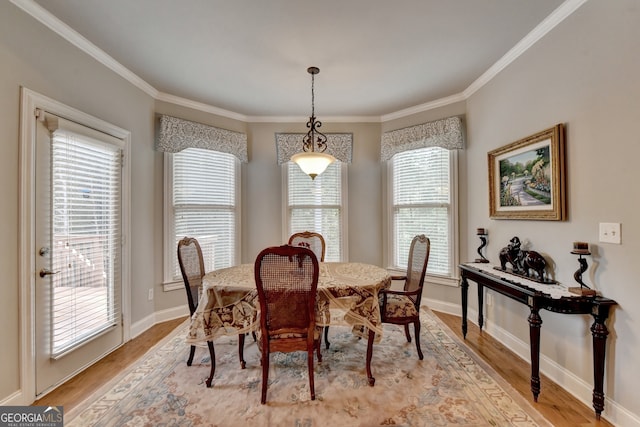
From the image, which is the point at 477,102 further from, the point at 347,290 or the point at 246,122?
the point at 246,122

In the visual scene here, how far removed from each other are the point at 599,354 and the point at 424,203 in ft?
7.64

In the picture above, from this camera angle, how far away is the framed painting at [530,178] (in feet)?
6.99

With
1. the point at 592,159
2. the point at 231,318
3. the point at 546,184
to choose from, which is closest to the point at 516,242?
the point at 546,184

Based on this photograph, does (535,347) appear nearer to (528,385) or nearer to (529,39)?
(528,385)

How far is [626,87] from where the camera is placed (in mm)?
1688

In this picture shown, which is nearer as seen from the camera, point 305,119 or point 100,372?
point 100,372

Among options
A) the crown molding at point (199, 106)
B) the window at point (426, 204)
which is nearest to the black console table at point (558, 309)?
the window at point (426, 204)

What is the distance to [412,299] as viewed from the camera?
8.64 feet

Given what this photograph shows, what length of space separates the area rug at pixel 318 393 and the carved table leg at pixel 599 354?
36 cm

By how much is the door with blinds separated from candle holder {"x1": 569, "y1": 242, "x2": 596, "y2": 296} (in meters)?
3.66

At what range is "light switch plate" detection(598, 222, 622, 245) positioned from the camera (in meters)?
1.73

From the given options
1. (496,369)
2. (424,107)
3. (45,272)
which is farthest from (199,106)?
(496,369)

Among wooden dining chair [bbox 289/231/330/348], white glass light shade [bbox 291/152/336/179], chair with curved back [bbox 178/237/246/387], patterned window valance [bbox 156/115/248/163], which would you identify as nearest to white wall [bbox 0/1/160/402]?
patterned window valance [bbox 156/115/248/163]

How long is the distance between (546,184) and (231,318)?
2.72 metres
